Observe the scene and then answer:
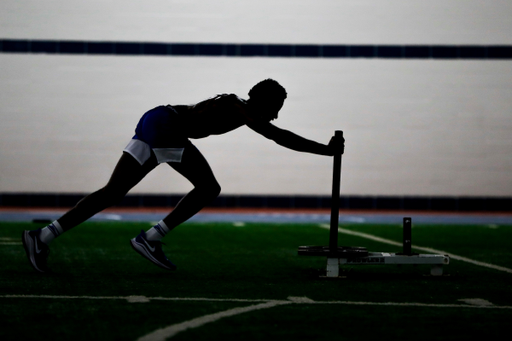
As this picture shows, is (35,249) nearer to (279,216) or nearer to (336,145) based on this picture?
(336,145)

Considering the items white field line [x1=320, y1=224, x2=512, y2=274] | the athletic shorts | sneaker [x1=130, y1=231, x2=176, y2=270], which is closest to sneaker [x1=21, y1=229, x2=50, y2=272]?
sneaker [x1=130, y1=231, x2=176, y2=270]

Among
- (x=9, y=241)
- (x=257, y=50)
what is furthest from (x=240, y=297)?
(x=257, y=50)

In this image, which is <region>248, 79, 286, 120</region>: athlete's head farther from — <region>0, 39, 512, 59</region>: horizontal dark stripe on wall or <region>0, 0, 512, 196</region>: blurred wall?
<region>0, 39, 512, 59</region>: horizontal dark stripe on wall

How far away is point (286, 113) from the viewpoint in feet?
46.5

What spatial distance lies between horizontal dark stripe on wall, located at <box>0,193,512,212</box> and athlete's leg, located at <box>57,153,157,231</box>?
9.16m

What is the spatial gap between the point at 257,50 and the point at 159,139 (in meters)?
9.39

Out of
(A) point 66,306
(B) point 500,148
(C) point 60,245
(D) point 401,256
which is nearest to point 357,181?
(B) point 500,148

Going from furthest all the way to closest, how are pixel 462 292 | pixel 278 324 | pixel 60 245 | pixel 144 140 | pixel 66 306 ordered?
pixel 60 245
pixel 144 140
pixel 462 292
pixel 66 306
pixel 278 324

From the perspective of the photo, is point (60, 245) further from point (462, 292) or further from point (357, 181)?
point (357, 181)

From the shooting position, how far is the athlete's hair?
4.79 meters

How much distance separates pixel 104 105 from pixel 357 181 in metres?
4.70

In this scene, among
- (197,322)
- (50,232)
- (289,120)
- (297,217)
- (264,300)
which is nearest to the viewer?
(197,322)

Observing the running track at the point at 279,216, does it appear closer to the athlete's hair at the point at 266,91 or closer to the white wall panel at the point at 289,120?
the white wall panel at the point at 289,120

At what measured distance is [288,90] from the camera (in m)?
14.1
